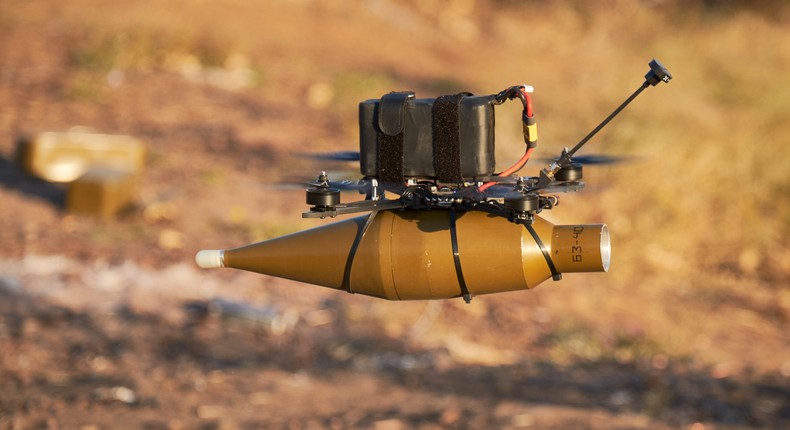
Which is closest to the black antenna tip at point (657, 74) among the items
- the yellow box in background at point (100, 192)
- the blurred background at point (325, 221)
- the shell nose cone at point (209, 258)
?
the blurred background at point (325, 221)

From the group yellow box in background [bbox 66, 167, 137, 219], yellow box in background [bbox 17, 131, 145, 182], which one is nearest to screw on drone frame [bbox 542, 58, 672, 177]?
yellow box in background [bbox 66, 167, 137, 219]

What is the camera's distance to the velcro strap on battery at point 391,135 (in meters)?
3.74

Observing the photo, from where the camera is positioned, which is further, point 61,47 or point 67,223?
→ point 61,47

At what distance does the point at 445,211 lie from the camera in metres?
3.86

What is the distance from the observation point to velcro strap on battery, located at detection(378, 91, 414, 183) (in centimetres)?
374

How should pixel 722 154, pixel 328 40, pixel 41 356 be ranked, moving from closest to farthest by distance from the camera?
1. pixel 41 356
2. pixel 722 154
3. pixel 328 40

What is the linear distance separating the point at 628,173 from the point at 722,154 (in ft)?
5.78

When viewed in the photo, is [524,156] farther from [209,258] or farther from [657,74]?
[209,258]

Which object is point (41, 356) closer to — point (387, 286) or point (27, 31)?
point (387, 286)

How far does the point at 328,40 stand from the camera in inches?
712

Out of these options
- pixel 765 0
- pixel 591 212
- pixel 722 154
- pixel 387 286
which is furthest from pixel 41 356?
pixel 765 0

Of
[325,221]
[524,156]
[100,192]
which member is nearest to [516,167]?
[524,156]

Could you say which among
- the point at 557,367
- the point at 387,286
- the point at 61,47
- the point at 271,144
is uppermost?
the point at 61,47

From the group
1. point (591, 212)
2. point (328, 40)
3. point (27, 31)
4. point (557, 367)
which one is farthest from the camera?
point (328, 40)
